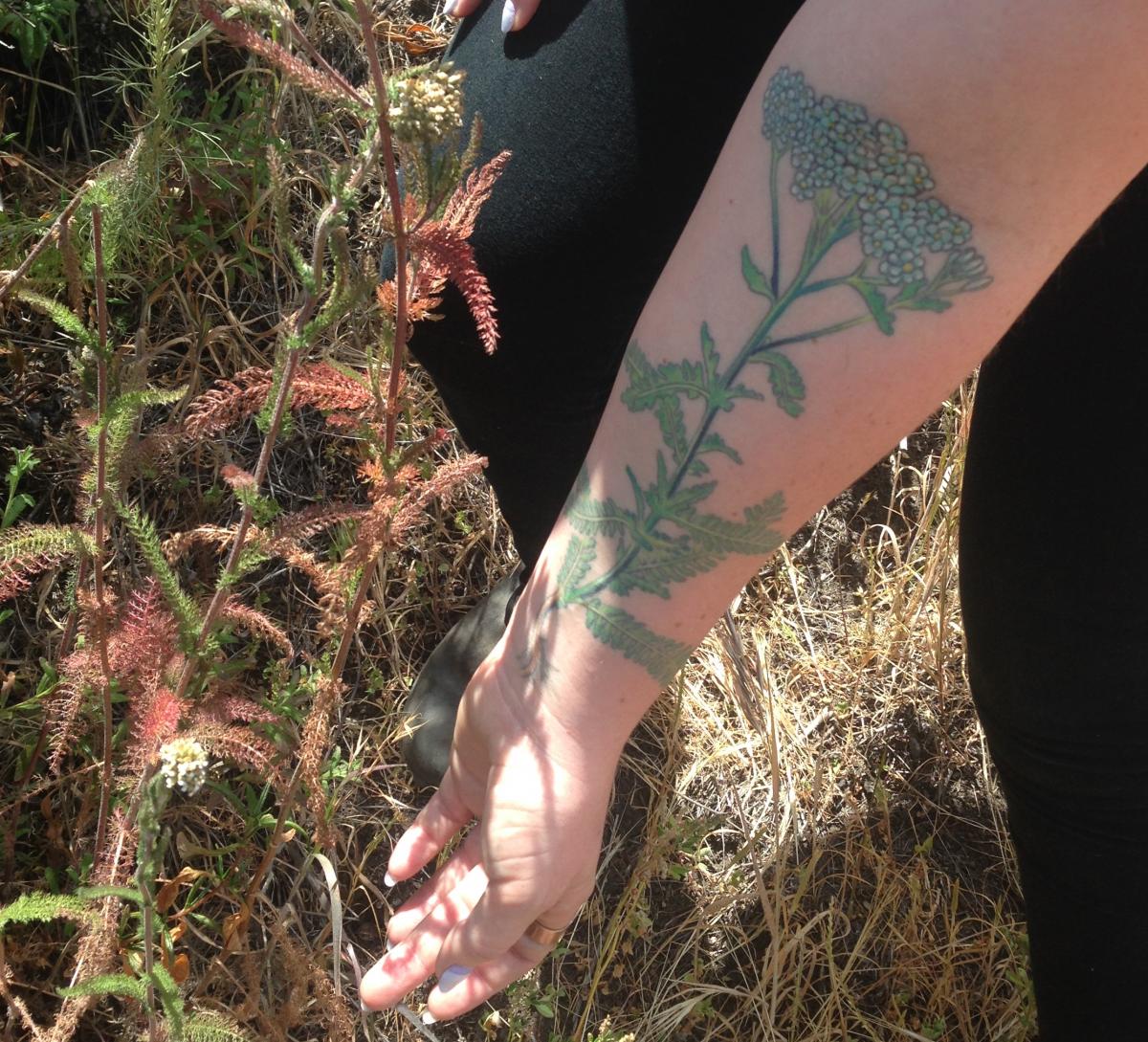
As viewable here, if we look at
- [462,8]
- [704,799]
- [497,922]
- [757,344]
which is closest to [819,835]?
[704,799]

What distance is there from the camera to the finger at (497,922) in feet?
3.34

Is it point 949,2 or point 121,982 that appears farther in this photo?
point 121,982

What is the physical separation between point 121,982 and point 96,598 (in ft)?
1.19

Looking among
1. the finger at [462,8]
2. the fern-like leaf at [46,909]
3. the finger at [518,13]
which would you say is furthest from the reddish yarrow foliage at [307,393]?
the finger at [462,8]

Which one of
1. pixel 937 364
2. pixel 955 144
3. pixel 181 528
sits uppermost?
pixel 955 144

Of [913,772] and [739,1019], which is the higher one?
[913,772]

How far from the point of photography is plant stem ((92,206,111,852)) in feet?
2.81

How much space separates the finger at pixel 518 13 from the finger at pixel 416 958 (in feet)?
3.21

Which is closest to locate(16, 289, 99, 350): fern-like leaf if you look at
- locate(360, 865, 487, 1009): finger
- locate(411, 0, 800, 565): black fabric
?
locate(411, 0, 800, 565): black fabric

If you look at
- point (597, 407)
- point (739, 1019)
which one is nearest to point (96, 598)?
point (597, 407)

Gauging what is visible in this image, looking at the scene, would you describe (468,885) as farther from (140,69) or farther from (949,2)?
(140,69)

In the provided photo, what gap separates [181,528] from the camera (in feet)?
5.29

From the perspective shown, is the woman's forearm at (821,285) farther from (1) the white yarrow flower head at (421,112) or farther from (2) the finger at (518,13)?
(2) the finger at (518,13)

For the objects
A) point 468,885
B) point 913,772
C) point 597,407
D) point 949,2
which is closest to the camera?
point 949,2
